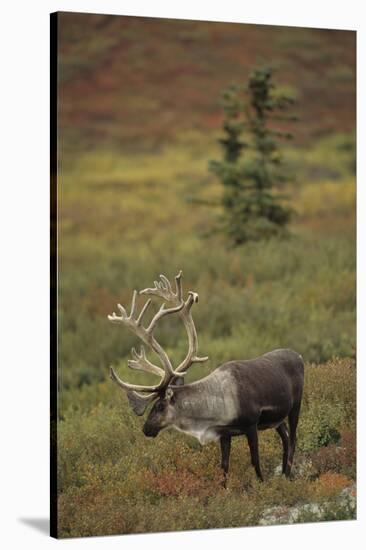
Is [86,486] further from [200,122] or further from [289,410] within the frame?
[200,122]

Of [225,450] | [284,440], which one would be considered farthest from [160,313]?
[284,440]

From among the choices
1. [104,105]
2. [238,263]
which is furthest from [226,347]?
[104,105]

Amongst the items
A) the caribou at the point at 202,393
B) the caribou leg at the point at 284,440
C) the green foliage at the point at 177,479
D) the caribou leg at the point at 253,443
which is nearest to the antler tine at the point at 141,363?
the caribou at the point at 202,393

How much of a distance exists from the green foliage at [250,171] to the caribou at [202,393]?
→ 12.0ft

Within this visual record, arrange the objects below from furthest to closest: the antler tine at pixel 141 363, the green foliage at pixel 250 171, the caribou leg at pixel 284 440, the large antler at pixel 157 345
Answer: the green foliage at pixel 250 171 < the caribou leg at pixel 284 440 < the large antler at pixel 157 345 < the antler tine at pixel 141 363

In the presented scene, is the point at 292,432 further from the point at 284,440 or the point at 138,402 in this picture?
the point at 138,402

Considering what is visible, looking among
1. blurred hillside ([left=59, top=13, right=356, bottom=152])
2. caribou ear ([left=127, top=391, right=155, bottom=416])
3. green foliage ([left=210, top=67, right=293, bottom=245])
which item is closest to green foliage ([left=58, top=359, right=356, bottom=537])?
caribou ear ([left=127, top=391, right=155, bottom=416])

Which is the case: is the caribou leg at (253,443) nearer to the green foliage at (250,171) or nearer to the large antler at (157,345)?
the large antler at (157,345)

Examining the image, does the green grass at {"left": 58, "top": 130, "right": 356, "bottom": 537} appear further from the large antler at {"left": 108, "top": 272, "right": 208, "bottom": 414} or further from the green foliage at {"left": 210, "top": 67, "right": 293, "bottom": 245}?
the large antler at {"left": 108, "top": 272, "right": 208, "bottom": 414}

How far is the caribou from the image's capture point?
39.5 feet

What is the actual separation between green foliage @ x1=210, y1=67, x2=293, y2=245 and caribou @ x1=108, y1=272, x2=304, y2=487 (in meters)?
3.67

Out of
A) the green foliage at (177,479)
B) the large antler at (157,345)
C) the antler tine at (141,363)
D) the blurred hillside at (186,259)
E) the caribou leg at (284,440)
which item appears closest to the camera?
the antler tine at (141,363)

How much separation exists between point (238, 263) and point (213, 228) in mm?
Result: 665

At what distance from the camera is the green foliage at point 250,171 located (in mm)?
15906
